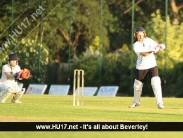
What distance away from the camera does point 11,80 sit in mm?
28516

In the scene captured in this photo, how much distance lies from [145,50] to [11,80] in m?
5.47

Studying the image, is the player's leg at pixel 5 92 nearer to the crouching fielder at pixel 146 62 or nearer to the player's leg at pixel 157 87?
the crouching fielder at pixel 146 62

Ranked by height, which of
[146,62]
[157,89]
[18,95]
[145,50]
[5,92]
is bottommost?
[18,95]

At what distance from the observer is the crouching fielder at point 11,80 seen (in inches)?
1107

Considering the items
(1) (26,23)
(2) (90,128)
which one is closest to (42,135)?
(2) (90,128)

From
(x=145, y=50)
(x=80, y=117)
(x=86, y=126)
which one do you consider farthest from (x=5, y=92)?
(x=86, y=126)

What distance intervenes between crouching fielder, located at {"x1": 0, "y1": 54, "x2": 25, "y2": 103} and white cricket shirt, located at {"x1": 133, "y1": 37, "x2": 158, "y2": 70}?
15.1 feet

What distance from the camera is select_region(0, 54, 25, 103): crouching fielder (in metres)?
28.1

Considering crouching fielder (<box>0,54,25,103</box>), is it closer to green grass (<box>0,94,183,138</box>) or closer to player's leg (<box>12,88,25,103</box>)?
player's leg (<box>12,88,25,103</box>)

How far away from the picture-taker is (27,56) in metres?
56.7

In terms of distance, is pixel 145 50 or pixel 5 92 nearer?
pixel 145 50

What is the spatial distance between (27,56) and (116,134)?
133 ft

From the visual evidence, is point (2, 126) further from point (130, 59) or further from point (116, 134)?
point (130, 59)

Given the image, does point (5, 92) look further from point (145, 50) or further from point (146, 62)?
point (145, 50)
